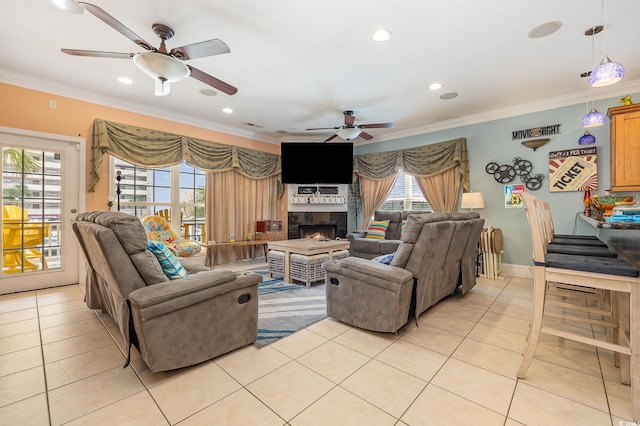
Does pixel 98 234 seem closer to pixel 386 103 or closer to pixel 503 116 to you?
pixel 386 103

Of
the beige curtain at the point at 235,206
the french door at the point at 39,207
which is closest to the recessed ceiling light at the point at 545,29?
the beige curtain at the point at 235,206

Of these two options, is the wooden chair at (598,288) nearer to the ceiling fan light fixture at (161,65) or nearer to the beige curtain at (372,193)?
the ceiling fan light fixture at (161,65)

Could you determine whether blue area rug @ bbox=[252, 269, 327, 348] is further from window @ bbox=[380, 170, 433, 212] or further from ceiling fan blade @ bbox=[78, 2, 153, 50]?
window @ bbox=[380, 170, 433, 212]

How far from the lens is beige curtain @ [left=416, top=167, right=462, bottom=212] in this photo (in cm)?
495

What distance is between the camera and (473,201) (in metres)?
4.45

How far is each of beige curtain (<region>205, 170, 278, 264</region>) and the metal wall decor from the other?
4291mm

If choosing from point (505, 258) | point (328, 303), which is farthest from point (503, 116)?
point (328, 303)

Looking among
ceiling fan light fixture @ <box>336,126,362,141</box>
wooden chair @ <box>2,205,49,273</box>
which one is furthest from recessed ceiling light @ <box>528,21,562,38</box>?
wooden chair @ <box>2,205,49,273</box>

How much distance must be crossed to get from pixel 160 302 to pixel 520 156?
16.8 feet

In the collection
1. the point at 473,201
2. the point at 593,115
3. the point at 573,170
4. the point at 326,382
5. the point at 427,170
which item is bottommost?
the point at 326,382

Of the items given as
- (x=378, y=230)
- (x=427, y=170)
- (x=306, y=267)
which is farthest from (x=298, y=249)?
(x=427, y=170)

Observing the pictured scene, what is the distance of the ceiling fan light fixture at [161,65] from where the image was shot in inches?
89.3

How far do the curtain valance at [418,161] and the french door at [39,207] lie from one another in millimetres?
4977

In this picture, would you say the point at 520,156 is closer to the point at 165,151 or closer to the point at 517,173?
the point at 517,173
